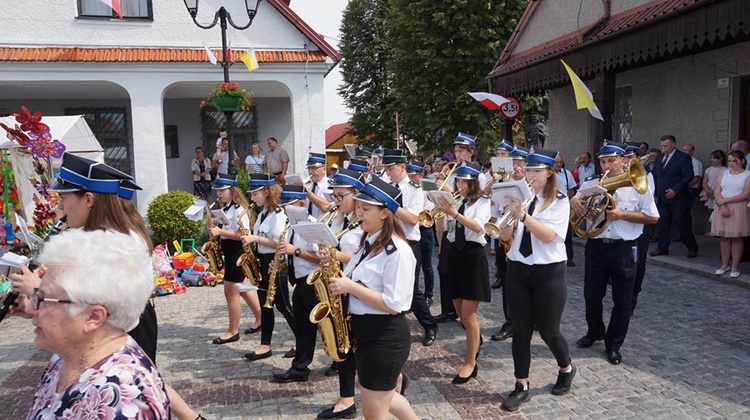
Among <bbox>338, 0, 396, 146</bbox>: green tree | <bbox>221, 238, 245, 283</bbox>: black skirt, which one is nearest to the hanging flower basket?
<bbox>221, 238, 245, 283</bbox>: black skirt

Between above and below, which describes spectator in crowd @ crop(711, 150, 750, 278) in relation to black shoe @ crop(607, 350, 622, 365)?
above

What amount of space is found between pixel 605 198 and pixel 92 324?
15.6 ft

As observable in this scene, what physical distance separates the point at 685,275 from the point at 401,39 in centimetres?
1926

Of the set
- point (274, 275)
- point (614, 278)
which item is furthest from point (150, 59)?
point (614, 278)

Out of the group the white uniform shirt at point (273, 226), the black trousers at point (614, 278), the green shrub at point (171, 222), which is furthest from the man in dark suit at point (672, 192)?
the green shrub at point (171, 222)

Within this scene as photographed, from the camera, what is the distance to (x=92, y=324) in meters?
1.96

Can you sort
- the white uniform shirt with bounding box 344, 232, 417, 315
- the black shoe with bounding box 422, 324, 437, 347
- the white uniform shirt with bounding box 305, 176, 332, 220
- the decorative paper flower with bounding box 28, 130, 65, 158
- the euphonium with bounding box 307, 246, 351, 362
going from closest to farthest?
the white uniform shirt with bounding box 344, 232, 417, 315 → the euphonium with bounding box 307, 246, 351, 362 → the black shoe with bounding box 422, 324, 437, 347 → the white uniform shirt with bounding box 305, 176, 332, 220 → the decorative paper flower with bounding box 28, 130, 65, 158

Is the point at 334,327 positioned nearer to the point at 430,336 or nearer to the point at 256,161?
the point at 430,336

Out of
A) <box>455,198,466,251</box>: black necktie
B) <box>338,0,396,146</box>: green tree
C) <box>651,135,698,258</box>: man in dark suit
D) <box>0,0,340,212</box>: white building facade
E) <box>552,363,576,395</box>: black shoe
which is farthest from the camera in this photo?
<box>338,0,396,146</box>: green tree

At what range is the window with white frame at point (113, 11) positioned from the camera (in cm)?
1357

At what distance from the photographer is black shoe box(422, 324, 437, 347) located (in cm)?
621

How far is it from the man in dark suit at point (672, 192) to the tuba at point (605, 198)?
17.6 feet

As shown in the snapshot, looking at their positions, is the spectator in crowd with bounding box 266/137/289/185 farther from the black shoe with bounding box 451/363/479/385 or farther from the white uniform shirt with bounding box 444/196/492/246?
the black shoe with bounding box 451/363/479/385

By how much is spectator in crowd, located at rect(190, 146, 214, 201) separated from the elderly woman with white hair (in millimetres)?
14032
